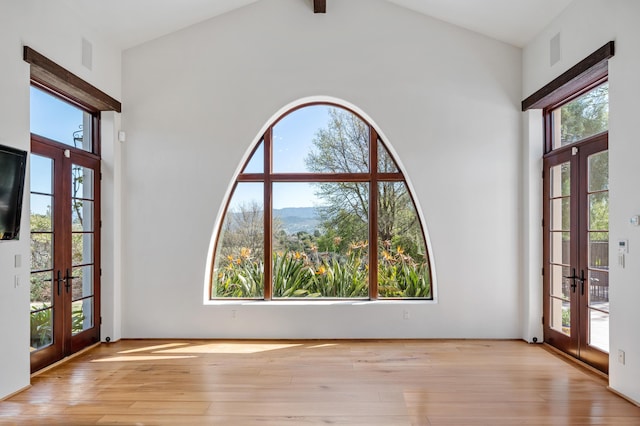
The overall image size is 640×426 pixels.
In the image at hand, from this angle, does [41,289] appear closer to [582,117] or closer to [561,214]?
[561,214]

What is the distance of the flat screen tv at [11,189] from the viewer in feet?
12.3

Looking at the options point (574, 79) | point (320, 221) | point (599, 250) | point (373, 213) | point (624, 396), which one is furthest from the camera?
point (320, 221)

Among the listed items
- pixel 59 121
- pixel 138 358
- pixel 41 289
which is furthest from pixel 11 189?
pixel 138 358

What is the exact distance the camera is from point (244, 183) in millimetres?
6047

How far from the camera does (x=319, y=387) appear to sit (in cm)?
410

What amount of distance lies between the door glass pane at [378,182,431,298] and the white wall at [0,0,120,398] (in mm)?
4032

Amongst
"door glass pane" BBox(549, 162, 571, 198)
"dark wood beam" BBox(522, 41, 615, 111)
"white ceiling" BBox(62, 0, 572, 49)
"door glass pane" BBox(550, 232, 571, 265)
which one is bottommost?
"door glass pane" BBox(550, 232, 571, 265)

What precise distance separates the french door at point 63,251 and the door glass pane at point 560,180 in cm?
567

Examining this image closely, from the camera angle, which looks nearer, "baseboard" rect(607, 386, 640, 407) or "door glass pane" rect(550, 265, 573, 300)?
"baseboard" rect(607, 386, 640, 407)

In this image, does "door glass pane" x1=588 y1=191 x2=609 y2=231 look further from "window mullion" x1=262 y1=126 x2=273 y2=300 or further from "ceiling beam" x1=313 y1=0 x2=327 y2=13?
"ceiling beam" x1=313 y1=0 x2=327 y2=13

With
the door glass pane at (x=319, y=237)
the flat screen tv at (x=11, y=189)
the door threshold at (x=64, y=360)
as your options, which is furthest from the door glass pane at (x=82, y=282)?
the door glass pane at (x=319, y=237)

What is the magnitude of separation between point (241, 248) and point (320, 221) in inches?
45.1

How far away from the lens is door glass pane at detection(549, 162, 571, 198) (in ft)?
16.5

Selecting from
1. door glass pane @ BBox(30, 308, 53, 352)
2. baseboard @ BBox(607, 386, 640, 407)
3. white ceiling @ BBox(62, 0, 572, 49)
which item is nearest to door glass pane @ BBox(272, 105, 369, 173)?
white ceiling @ BBox(62, 0, 572, 49)
